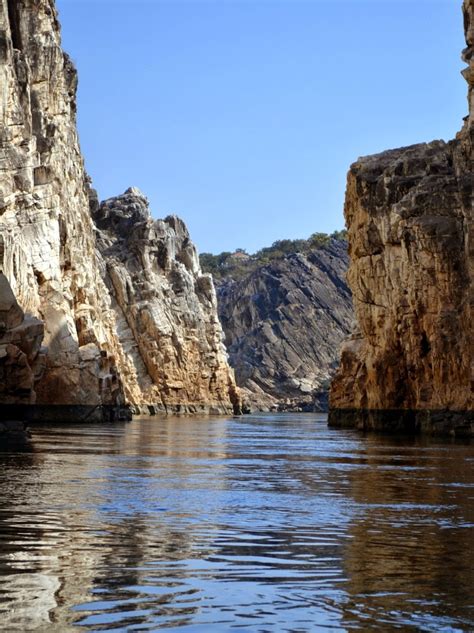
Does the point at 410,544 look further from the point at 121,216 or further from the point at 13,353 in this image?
the point at 121,216

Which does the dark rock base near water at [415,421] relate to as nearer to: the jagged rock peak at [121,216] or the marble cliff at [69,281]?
the marble cliff at [69,281]

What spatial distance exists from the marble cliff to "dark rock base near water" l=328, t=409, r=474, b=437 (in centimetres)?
1916

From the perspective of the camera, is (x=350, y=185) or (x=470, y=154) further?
(x=350, y=185)

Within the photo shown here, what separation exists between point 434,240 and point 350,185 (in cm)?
1626

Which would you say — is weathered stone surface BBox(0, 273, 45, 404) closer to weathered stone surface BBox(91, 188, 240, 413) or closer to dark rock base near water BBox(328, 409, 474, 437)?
dark rock base near water BBox(328, 409, 474, 437)

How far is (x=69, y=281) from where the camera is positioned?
8850cm

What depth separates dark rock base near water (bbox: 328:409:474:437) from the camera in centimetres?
5747

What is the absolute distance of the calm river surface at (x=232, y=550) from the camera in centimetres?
984

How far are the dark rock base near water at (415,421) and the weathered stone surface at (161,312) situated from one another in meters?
52.3

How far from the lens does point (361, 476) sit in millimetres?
27906

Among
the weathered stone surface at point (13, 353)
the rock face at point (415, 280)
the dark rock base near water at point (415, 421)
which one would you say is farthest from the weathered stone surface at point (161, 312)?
the weathered stone surface at point (13, 353)

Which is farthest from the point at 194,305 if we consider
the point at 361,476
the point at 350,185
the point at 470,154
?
the point at 361,476

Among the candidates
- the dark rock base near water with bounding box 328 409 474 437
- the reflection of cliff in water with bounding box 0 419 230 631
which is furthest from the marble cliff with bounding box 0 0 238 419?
the dark rock base near water with bounding box 328 409 474 437

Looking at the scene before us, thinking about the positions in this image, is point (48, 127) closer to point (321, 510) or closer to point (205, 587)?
point (321, 510)
